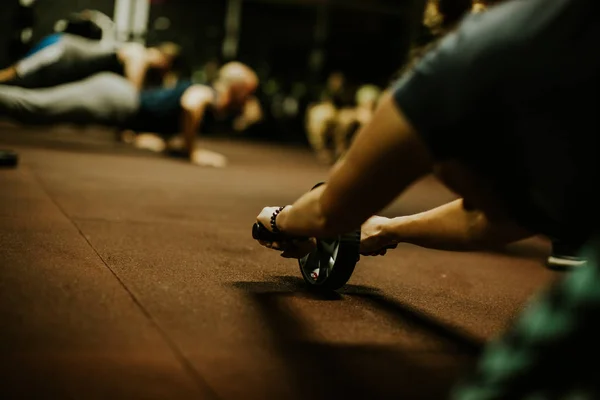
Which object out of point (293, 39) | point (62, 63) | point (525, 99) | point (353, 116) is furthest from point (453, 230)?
point (293, 39)

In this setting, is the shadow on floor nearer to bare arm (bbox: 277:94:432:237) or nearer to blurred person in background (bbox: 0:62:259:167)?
bare arm (bbox: 277:94:432:237)

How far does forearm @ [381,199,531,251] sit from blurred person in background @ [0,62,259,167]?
317 centimetres

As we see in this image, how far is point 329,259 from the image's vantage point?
249 cm

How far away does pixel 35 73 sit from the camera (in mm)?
5051

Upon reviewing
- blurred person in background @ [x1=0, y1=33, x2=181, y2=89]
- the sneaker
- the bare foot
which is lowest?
the bare foot

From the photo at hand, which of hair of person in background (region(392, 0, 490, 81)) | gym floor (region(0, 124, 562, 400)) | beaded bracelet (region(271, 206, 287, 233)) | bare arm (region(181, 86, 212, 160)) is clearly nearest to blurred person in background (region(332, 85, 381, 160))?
bare arm (region(181, 86, 212, 160))

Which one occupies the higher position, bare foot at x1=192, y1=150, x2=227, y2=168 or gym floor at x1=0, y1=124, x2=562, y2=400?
gym floor at x1=0, y1=124, x2=562, y2=400

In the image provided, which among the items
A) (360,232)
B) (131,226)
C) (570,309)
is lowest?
(131,226)

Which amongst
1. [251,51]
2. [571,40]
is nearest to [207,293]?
[571,40]

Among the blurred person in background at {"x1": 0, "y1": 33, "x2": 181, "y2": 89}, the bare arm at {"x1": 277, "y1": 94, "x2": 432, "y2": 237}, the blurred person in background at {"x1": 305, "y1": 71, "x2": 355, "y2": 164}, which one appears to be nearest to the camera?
the bare arm at {"x1": 277, "y1": 94, "x2": 432, "y2": 237}

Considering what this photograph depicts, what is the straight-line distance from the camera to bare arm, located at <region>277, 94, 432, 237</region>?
150cm

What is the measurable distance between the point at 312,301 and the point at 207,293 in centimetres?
34

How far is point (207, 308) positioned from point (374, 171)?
2.70 ft

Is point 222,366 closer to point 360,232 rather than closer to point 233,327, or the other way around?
point 233,327
